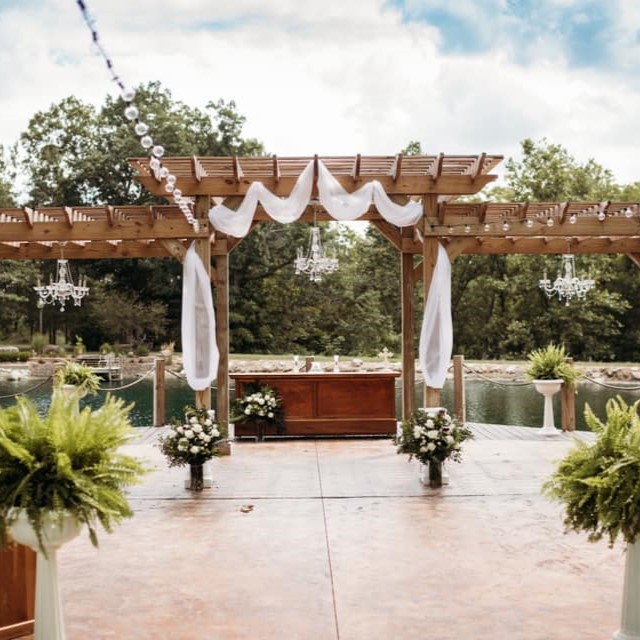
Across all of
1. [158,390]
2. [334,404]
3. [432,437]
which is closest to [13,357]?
[158,390]

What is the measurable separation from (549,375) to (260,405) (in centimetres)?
404

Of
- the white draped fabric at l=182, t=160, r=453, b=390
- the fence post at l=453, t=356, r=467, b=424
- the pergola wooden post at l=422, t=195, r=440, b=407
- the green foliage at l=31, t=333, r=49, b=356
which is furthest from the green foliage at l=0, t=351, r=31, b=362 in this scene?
the pergola wooden post at l=422, t=195, r=440, b=407

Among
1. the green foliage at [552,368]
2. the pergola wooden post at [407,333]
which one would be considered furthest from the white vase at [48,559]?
the green foliage at [552,368]

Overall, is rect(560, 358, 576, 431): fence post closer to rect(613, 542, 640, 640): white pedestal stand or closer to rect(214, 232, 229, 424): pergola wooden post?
rect(214, 232, 229, 424): pergola wooden post

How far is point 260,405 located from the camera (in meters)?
9.83

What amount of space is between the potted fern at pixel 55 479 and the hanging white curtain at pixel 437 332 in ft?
16.6

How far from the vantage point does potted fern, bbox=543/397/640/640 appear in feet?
→ 10.9

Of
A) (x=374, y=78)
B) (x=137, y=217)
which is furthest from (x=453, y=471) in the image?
(x=374, y=78)

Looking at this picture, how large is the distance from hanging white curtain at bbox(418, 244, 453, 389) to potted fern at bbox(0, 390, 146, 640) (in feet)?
16.6

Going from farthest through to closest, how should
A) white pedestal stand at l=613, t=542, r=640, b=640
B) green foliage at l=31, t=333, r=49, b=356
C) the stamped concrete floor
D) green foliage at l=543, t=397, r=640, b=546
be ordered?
1. green foliage at l=31, t=333, r=49, b=356
2. the stamped concrete floor
3. white pedestal stand at l=613, t=542, r=640, b=640
4. green foliage at l=543, t=397, r=640, b=546

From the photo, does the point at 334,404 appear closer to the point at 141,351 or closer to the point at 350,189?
the point at 350,189

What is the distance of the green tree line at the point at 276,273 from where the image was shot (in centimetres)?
2647

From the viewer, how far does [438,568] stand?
4.83m

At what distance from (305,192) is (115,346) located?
771 inches
